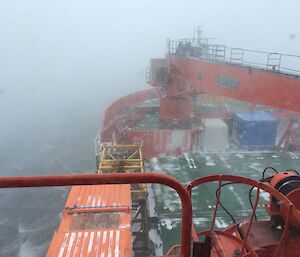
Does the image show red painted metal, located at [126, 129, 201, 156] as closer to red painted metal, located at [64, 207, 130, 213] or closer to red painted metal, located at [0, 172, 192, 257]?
red painted metal, located at [64, 207, 130, 213]

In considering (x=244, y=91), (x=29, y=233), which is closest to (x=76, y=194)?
(x=244, y=91)

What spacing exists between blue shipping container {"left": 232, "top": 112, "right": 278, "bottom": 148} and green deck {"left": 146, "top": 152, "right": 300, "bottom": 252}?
111 centimetres

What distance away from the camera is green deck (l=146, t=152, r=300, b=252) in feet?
41.7

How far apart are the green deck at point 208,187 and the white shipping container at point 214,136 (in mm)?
1063

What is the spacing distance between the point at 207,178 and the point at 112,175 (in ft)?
4.73

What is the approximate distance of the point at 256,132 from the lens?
2083 centimetres

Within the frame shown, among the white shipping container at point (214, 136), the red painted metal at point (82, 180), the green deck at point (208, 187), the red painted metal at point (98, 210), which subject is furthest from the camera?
the white shipping container at point (214, 136)

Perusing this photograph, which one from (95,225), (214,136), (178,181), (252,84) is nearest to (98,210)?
(95,225)

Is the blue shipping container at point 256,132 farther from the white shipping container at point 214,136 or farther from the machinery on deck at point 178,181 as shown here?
the white shipping container at point 214,136

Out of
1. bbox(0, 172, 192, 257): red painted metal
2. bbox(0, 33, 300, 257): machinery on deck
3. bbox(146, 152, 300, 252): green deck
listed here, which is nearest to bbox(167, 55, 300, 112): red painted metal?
bbox(0, 33, 300, 257): machinery on deck

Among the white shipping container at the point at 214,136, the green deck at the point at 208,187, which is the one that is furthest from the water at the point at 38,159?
the white shipping container at the point at 214,136

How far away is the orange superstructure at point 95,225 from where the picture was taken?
22.9 feet

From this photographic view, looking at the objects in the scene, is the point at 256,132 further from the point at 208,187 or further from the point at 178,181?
the point at 178,181

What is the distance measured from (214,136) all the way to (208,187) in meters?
5.51
